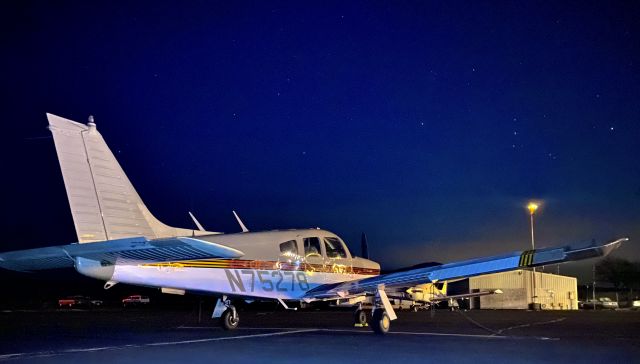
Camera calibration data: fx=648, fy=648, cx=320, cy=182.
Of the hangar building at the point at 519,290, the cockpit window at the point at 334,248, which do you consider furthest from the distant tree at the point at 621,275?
the cockpit window at the point at 334,248

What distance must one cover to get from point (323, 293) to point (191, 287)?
438cm

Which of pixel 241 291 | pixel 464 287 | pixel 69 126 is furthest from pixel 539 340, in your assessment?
pixel 464 287

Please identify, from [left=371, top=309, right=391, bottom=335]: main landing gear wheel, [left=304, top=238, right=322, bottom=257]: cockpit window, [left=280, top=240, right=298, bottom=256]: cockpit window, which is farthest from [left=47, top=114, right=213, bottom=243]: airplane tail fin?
[left=371, top=309, right=391, bottom=335]: main landing gear wheel

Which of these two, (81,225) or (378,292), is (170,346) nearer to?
(81,225)

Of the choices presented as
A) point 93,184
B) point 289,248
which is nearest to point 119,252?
point 93,184

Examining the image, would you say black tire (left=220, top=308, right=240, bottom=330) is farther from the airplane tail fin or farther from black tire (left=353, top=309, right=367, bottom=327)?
the airplane tail fin

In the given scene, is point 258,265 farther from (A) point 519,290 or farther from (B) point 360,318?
(A) point 519,290

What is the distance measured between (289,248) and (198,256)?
7555mm

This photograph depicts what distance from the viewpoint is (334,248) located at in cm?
2094

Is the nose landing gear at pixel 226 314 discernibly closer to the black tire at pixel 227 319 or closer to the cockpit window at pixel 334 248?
the black tire at pixel 227 319

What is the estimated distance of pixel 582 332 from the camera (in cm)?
1864

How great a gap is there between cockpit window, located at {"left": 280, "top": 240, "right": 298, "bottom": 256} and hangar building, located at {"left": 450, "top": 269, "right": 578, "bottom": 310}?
111 ft

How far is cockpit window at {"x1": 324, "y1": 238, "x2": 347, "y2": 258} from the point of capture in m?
20.6

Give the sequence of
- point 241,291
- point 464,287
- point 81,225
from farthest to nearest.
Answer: point 464,287, point 241,291, point 81,225
